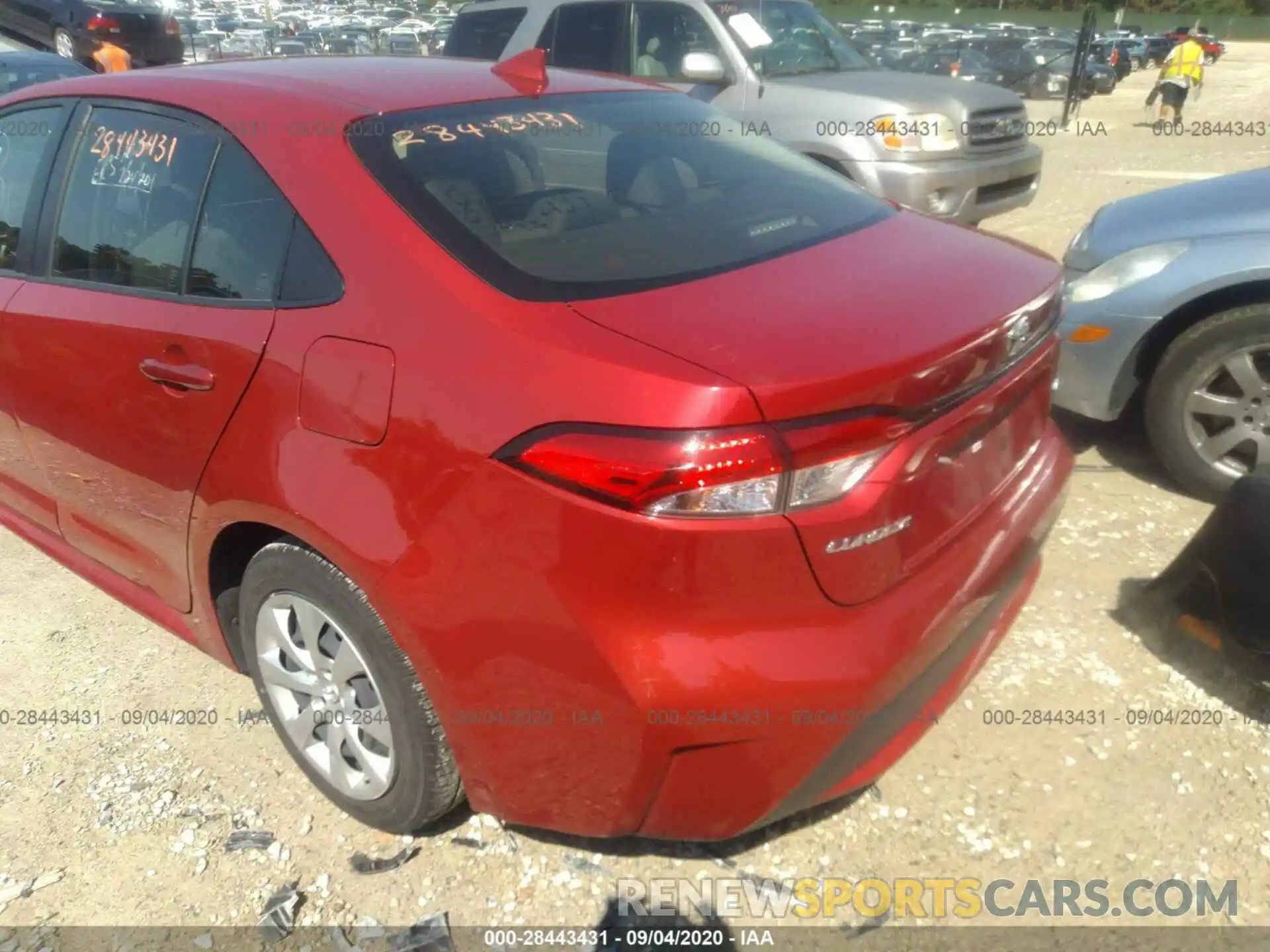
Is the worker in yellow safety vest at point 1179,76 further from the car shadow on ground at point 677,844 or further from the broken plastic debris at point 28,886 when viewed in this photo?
the broken plastic debris at point 28,886

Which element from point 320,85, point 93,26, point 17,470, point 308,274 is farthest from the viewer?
point 93,26

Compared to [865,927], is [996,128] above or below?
above

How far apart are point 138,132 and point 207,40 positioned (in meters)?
32.8

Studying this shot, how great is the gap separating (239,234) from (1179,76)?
18799 mm

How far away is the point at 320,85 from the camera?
242cm

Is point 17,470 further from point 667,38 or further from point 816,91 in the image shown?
point 667,38

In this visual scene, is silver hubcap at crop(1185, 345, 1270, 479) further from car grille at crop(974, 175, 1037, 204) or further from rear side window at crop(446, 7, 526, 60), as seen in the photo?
rear side window at crop(446, 7, 526, 60)

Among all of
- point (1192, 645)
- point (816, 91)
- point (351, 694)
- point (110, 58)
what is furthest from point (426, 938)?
point (110, 58)

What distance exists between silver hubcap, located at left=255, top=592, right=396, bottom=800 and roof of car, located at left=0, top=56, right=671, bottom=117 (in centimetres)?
118

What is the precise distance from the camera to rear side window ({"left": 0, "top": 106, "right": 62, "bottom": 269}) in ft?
9.47

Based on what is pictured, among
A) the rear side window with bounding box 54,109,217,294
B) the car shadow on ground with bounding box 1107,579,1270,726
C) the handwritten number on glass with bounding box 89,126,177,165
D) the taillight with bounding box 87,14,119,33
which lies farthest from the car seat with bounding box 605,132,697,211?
the taillight with bounding box 87,14,119,33

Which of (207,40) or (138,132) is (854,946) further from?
(207,40)

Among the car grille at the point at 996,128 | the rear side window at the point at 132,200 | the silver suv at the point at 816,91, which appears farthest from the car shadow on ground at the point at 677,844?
the car grille at the point at 996,128

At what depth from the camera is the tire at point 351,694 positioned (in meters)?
2.07
